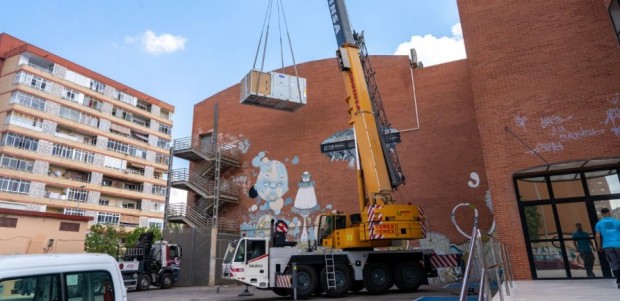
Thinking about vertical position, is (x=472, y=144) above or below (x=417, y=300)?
above

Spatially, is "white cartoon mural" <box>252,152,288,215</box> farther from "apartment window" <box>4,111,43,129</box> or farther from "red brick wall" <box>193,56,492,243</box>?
"apartment window" <box>4,111,43,129</box>

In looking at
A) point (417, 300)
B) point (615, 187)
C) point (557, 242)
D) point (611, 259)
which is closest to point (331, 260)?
point (417, 300)

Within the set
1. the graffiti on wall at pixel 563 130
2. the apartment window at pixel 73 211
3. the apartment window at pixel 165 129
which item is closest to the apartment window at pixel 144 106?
the apartment window at pixel 165 129

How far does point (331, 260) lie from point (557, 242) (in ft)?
22.6

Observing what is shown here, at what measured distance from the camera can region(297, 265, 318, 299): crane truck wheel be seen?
12992mm

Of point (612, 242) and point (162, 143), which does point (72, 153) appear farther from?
point (612, 242)

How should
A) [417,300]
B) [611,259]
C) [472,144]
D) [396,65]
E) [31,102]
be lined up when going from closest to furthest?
[611,259], [417,300], [472,144], [396,65], [31,102]

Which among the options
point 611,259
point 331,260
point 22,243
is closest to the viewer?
point 611,259

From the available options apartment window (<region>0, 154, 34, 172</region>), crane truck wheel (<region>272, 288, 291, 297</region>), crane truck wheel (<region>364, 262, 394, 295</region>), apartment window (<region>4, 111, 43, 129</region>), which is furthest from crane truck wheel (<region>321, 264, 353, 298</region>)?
apartment window (<region>4, 111, 43, 129</region>)

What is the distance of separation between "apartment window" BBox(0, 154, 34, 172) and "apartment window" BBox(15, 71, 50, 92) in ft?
26.4

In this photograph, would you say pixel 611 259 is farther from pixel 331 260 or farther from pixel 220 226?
pixel 220 226

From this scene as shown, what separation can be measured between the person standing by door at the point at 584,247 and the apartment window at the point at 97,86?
5011 centimetres

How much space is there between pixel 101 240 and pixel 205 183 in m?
19.8

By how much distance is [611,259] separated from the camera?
24.5 ft
